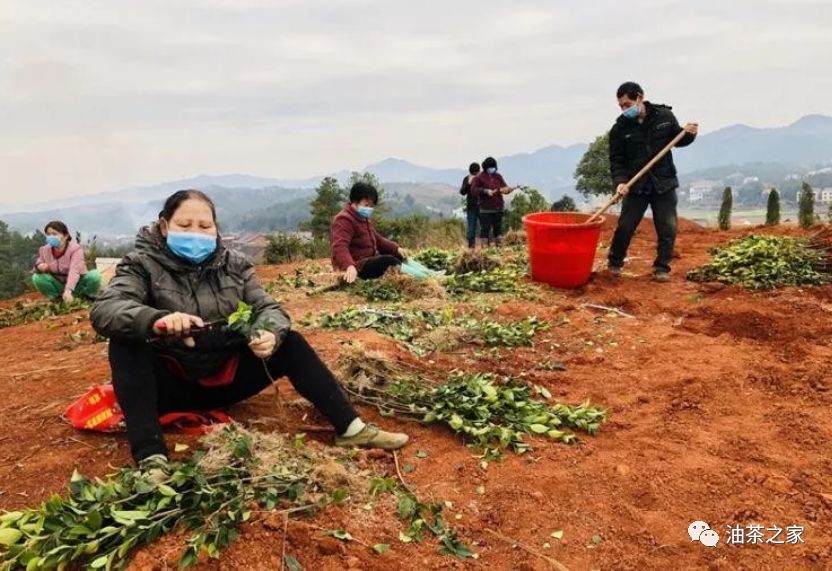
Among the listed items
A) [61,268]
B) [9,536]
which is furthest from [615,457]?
[61,268]

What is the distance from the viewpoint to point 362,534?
6.10ft

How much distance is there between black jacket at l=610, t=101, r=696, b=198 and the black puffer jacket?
4206 mm

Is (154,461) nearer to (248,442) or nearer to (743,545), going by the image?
(248,442)

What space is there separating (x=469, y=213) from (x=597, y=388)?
247 inches

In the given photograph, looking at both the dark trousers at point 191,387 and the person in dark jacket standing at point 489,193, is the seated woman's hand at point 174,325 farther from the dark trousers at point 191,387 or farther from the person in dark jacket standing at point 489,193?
the person in dark jacket standing at point 489,193

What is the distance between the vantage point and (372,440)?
2389 millimetres

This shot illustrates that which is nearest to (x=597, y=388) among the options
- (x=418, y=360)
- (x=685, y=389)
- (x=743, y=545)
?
(x=685, y=389)

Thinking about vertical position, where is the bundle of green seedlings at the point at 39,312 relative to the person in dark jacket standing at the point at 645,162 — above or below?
below

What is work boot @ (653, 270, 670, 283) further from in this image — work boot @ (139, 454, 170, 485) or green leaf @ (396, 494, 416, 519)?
work boot @ (139, 454, 170, 485)

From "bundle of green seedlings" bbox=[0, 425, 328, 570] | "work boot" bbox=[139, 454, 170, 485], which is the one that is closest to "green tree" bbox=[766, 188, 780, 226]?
"bundle of green seedlings" bbox=[0, 425, 328, 570]

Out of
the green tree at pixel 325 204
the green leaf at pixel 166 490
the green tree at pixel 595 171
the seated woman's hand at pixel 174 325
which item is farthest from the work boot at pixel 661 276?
the green tree at pixel 325 204

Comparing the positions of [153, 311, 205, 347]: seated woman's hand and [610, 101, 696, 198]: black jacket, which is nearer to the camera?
[153, 311, 205, 347]: seated woman's hand

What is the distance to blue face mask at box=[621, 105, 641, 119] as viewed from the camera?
5297mm

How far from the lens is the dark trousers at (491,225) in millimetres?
9070
